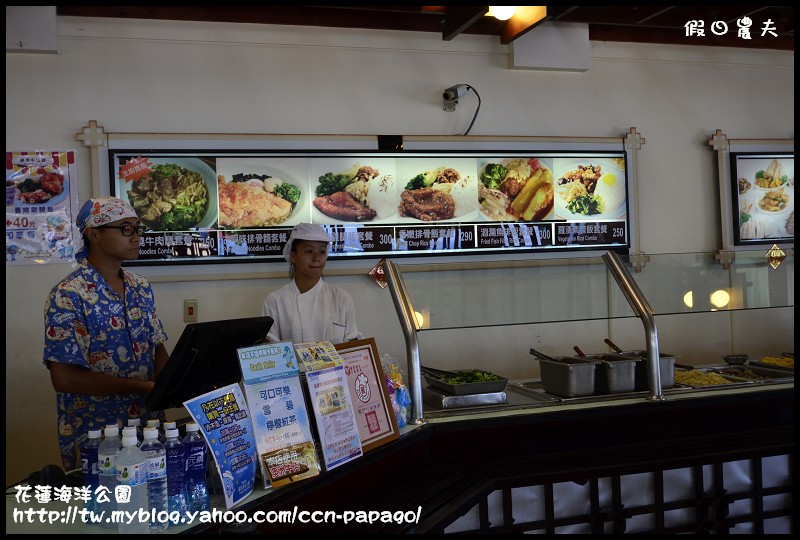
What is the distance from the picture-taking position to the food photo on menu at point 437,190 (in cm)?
461

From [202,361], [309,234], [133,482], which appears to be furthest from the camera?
[309,234]

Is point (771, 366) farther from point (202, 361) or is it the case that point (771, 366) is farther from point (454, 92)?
point (202, 361)

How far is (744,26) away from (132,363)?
16.0ft

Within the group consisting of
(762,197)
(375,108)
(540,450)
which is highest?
(375,108)

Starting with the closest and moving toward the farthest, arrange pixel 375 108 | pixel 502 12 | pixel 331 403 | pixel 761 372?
1. pixel 331 403
2. pixel 761 372
3. pixel 502 12
4. pixel 375 108

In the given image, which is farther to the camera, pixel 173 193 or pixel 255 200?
pixel 255 200

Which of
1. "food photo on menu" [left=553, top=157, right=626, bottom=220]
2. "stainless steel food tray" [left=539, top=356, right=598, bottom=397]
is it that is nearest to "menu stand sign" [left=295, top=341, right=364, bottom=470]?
"stainless steel food tray" [left=539, top=356, right=598, bottom=397]

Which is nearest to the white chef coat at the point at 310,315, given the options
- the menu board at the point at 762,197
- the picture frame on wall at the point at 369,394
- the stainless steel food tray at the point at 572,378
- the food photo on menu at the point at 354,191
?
the food photo on menu at the point at 354,191

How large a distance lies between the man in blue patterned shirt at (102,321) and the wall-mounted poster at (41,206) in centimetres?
156

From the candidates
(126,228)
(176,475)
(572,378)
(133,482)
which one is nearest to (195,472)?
(176,475)

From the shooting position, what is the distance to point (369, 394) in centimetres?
245

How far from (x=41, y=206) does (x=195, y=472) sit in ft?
9.56

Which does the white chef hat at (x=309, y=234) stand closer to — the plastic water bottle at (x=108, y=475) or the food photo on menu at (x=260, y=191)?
the food photo on menu at (x=260, y=191)

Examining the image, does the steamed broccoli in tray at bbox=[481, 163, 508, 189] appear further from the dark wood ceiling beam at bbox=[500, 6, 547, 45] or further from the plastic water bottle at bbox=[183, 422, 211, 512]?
the plastic water bottle at bbox=[183, 422, 211, 512]
